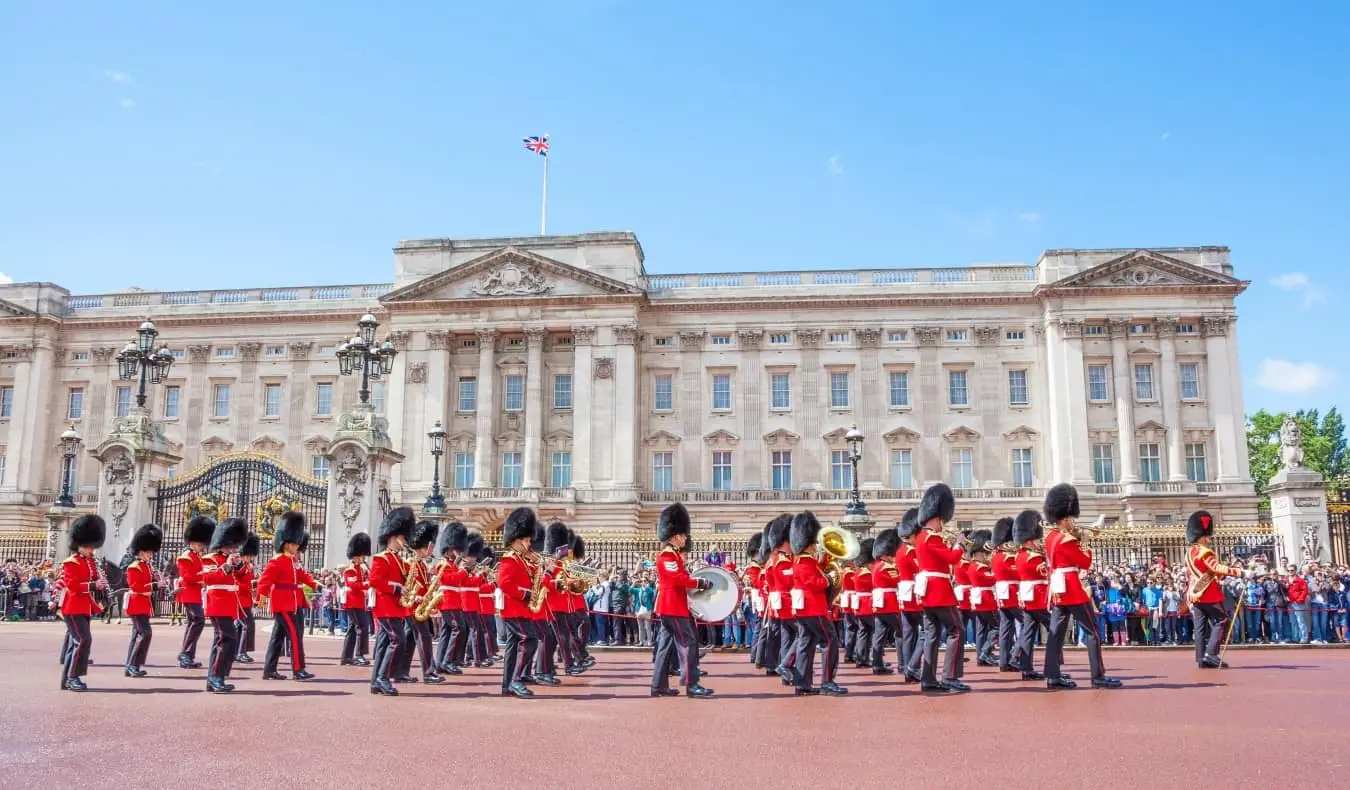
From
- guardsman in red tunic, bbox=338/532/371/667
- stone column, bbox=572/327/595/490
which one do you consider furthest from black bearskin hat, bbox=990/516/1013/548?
stone column, bbox=572/327/595/490

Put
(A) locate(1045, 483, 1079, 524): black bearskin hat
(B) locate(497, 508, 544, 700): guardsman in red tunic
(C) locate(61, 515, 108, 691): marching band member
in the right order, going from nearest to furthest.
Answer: (B) locate(497, 508, 544, 700): guardsman in red tunic < (C) locate(61, 515, 108, 691): marching band member < (A) locate(1045, 483, 1079, 524): black bearskin hat

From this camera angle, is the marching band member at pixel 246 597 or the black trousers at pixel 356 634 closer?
the marching band member at pixel 246 597

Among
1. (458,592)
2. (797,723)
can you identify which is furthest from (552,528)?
(797,723)

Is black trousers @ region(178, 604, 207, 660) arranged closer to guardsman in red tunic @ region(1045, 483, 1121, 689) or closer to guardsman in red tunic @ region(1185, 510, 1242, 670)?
guardsman in red tunic @ region(1045, 483, 1121, 689)

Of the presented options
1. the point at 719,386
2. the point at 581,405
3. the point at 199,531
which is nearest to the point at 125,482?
the point at 199,531

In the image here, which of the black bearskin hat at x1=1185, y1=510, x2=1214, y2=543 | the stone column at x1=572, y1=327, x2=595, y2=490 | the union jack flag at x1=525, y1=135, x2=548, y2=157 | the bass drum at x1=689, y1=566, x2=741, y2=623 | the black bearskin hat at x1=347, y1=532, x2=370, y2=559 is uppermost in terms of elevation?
the union jack flag at x1=525, y1=135, x2=548, y2=157

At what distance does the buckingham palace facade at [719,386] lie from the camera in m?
43.6

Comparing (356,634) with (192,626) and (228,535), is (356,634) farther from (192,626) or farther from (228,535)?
(228,535)

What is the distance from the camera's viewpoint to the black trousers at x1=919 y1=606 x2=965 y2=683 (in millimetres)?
11359

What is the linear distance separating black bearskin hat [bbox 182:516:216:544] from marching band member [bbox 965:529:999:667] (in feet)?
31.5

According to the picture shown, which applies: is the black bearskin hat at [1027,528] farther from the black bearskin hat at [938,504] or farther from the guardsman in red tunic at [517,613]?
the guardsman in red tunic at [517,613]

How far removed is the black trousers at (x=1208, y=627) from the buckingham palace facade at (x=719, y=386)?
2919 centimetres

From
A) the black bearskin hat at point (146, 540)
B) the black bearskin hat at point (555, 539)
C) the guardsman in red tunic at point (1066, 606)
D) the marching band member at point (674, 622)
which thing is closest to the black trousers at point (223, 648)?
the black bearskin hat at point (146, 540)

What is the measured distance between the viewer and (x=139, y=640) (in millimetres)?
13406
